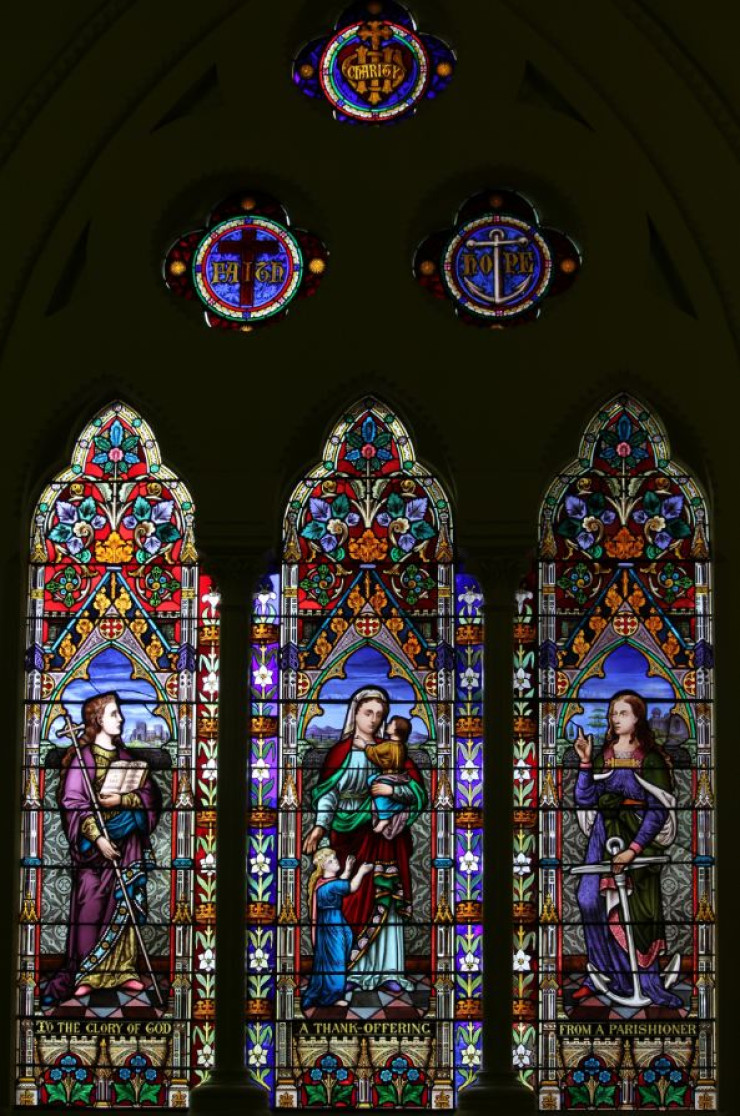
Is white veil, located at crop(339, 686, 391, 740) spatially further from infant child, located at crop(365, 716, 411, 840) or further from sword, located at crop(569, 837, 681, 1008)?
sword, located at crop(569, 837, 681, 1008)

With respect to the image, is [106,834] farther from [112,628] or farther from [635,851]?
[635,851]

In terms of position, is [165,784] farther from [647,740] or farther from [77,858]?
[647,740]

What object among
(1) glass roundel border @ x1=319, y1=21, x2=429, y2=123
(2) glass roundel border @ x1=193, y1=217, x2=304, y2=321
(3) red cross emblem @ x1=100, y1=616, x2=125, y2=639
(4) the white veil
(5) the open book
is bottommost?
(5) the open book

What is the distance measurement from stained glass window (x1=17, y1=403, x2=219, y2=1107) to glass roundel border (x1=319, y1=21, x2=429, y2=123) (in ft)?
6.85

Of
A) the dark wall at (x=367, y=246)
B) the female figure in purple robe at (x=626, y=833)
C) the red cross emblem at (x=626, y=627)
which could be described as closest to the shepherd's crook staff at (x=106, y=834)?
the dark wall at (x=367, y=246)

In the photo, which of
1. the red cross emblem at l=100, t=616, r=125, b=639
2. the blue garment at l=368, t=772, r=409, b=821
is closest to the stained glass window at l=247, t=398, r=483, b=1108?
the blue garment at l=368, t=772, r=409, b=821

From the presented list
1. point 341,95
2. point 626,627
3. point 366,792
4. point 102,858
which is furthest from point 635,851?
point 341,95

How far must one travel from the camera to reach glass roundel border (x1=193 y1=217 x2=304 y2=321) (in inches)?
587

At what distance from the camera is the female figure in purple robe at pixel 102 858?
14203 mm

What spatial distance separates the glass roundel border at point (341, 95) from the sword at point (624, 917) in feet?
→ 13.7

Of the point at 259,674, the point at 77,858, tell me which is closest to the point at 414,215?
the point at 259,674

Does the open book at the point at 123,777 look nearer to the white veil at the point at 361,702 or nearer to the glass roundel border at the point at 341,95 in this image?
the white veil at the point at 361,702

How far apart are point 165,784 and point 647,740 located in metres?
2.56

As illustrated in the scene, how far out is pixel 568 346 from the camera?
14.6 m
